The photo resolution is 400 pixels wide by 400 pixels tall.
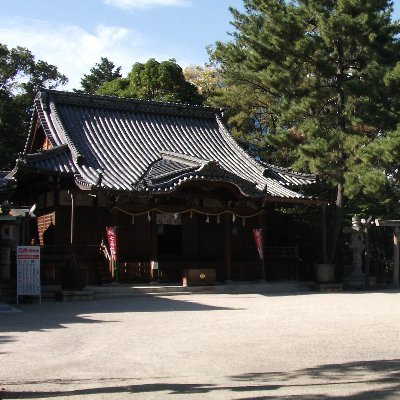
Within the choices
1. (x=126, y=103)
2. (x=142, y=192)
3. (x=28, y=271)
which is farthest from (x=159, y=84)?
(x=28, y=271)

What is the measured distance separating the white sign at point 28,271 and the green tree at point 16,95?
41.6ft

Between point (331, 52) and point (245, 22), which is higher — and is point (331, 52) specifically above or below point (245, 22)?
below

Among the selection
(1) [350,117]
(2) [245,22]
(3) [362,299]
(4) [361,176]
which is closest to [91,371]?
(3) [362,299]

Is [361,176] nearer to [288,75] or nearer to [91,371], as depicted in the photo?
[288,75]

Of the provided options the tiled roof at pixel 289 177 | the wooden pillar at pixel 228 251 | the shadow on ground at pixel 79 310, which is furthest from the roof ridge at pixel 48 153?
the tiled roof at pixel 289 177

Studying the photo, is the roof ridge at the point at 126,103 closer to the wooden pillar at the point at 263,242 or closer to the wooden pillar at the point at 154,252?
the wooden pillar at the point at 263,242

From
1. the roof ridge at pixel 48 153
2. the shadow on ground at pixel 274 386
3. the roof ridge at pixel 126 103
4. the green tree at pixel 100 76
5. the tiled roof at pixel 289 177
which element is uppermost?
the green tree at pixel 100 76

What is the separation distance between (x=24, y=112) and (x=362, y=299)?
20264 mm

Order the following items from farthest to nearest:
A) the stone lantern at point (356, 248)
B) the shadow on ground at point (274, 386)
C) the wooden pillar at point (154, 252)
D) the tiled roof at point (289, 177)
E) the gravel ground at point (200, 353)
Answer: the tiled roof at point (289, 177), the stone lantern at point (356, 248), the wooden pillar at point (154, 252), the gravel ground at point (200, 353), the shadow on ground at point (274, 386)

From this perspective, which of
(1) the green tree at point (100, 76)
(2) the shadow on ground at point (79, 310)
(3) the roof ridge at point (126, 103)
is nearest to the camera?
(2) the shadow on ground at point (79, 310)

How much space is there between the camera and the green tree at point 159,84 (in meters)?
31.0

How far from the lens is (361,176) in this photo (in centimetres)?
2028

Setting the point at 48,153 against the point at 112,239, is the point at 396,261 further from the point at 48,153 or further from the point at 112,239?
the point at 48,153

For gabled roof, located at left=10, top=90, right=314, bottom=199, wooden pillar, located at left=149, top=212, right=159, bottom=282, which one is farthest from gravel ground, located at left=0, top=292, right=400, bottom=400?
gabled roof, located at left=10, top=90, right=314, bottom=199
